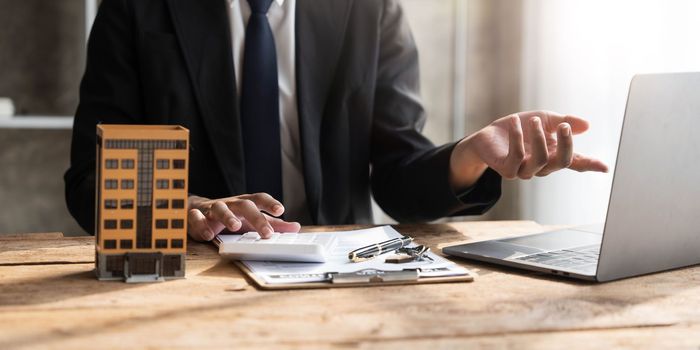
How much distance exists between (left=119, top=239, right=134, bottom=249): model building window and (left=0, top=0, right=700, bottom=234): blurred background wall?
5.16 ft

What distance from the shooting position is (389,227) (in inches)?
57.2

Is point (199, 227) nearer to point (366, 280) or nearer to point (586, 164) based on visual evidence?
point (366, 280)

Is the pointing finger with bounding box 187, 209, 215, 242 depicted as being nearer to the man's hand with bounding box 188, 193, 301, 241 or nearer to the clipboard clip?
the man's hand with bounding box 188, 193, 301, 241

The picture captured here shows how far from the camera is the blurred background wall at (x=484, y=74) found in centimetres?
249

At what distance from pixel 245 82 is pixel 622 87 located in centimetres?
114

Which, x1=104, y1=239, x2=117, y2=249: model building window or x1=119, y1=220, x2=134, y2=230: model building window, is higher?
x1=119, y1=220, x2=134, y2=230: model building window

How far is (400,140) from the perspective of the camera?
1959 millimetres

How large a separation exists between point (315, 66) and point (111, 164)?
92 centimetres

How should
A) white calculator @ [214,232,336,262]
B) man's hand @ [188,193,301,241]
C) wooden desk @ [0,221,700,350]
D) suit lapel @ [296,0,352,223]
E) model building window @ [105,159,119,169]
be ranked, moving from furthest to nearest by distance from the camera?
1. suit lapel @ [296,0,352,223]
2. man's hand @ [188,193,301,241]
3. white calculator @ [214,232,336,262]
4. model building window @ [105,159,119,169]
5. wooden desk @ [0,221,700,350]

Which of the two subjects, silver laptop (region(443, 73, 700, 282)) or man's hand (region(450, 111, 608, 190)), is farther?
man's hand (region(450, 111, 608, 190))

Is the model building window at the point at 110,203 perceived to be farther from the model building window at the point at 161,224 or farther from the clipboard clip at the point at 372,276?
the clipboard clip at the point at 372,276

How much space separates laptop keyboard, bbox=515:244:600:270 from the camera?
3.91ft

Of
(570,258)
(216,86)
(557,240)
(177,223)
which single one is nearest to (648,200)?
(570,258)

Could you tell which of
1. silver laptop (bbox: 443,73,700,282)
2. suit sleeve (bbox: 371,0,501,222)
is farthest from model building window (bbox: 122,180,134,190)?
suit sleeve (bbox: 371,0,501,222)
